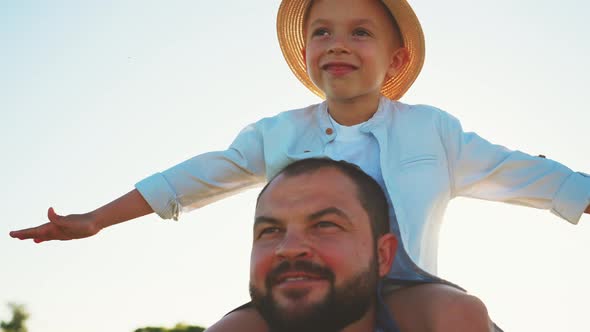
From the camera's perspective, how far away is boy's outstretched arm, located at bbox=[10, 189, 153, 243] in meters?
3.97

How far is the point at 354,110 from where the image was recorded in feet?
13.7

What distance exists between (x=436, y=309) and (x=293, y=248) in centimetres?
58

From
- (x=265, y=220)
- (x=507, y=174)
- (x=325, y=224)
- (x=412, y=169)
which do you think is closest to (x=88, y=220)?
(x=265, y=220)

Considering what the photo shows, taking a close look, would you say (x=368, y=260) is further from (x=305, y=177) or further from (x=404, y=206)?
(x=404, y=206)

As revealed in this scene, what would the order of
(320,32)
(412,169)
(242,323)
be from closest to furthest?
(242,323) → (412,169) → (320,32)

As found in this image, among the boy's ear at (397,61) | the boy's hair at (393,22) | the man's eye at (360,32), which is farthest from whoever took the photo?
the boy's ear at (397,61)

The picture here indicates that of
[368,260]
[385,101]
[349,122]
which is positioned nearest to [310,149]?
[349,122]

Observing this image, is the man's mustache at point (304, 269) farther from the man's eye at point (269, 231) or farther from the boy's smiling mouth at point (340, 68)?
the boy's smiling mouth at point (340, 68)

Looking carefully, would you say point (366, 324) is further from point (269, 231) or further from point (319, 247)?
point (269, 231)

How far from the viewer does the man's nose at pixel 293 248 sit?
287 cm

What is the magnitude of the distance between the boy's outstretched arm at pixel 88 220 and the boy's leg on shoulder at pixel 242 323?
1.02 m

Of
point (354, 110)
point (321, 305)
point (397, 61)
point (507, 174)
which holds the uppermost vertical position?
point (397, 61)

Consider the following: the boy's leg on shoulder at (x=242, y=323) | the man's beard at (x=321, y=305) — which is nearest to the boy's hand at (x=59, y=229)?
the boy's leg on shoulder at (x=242, y=323)

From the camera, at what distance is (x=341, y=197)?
3.12 meters
